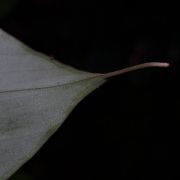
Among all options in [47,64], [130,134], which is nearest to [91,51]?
[130,134]

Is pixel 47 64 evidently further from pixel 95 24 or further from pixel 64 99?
pixel 95 24

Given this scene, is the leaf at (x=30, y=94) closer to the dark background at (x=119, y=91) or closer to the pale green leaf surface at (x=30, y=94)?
the pale green leaf surface at (x=30, y=94)

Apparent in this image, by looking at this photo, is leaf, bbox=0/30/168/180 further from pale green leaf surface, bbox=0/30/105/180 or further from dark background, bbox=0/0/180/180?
dark background, bbox=0/0/180/180

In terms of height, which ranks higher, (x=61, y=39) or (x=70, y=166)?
(x=61, y=39)

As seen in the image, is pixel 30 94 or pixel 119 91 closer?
pixel 30 94

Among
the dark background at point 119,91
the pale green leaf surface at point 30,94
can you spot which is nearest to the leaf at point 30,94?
the pale green leaf surface at point 30,94

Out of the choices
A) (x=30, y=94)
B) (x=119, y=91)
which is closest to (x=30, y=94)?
(x=30, y=94)

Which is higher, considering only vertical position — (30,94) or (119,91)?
(30,94)

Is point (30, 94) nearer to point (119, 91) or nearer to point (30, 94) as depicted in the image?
point (30, 94)

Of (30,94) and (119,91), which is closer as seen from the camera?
(30,94)
